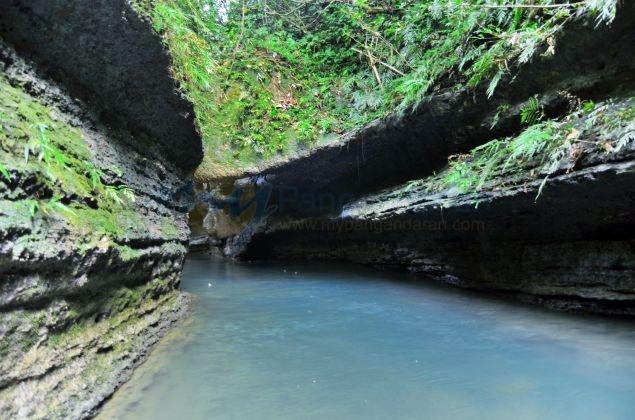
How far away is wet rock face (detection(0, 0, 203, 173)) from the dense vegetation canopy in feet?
1.09

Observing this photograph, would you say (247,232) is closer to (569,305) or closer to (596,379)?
(569,305)

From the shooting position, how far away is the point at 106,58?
3.57 metres

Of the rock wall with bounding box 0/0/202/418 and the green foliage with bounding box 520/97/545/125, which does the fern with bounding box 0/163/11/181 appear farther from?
the green foliage with bounding box 520/97/545/125

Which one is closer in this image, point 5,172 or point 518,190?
point 5,172

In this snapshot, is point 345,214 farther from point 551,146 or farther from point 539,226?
point 551,146

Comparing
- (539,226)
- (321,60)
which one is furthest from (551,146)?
(321,60)

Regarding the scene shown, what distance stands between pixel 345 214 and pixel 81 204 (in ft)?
18.8

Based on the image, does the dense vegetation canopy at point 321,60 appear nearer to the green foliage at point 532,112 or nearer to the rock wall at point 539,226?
the green foliage at point 532,112

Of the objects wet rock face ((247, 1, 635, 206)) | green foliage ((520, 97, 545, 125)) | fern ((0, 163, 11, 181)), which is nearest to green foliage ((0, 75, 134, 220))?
fern ((0, 163, 11, 181))

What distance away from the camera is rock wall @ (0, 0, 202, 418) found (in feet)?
6.66

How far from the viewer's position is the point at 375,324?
422cm

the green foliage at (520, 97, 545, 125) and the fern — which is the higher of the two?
the green foliage at (520, 97, 545, 125)

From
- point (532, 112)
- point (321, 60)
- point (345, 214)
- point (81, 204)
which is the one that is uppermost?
point (321, 60)

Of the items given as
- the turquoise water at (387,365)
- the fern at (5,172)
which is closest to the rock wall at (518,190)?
the turquoise water at (387,365)
